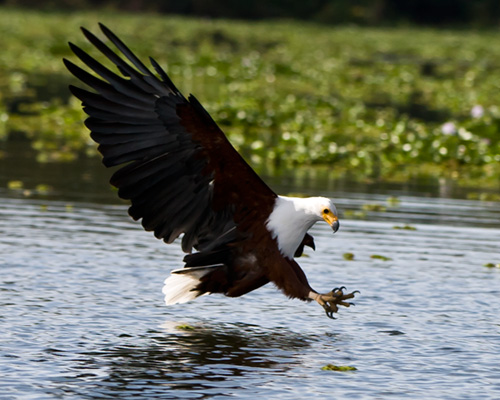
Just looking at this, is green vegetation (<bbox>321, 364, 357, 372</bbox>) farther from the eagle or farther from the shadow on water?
the eagle

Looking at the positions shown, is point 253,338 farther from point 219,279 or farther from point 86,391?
point 86,391

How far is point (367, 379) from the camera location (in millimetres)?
5434

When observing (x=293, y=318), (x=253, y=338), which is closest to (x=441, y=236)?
(x=293, y=318)

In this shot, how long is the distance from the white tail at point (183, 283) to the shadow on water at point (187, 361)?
16 cm

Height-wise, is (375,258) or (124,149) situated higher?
(124,149)

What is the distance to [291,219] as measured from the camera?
6176 millimetres

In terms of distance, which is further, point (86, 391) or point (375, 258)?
point (375, 258)

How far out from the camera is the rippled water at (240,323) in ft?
17.4

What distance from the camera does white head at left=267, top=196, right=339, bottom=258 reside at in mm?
6152

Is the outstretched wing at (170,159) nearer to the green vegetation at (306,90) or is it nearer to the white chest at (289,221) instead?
the white chest at (289,221)

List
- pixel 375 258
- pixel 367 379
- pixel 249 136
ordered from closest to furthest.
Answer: pixel 367 379 < pixel 375 258 < pixel 249 136

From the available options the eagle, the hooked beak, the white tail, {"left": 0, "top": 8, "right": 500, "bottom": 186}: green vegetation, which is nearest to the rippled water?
the white tail

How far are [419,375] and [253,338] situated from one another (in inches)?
40.5

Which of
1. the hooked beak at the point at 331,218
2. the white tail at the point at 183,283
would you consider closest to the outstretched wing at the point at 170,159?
the white tail at the point at 183,283
